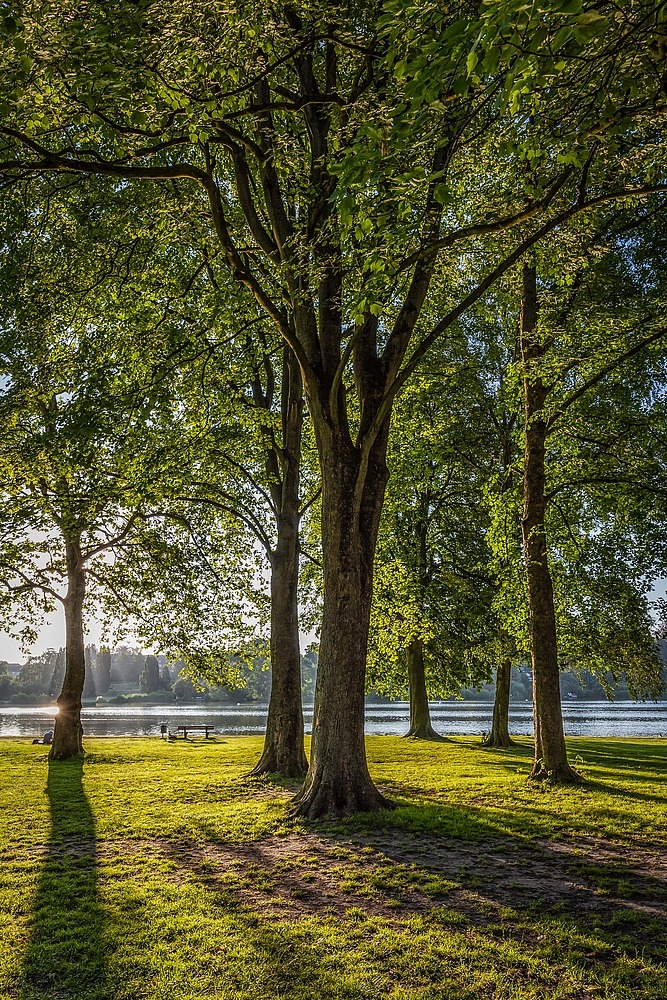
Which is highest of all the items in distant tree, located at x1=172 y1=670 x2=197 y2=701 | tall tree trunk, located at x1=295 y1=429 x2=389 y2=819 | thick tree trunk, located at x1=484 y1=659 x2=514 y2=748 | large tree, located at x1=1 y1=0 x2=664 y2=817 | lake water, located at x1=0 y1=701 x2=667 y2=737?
large tree, located at x1=1 y1=0 x2=664 y2=817

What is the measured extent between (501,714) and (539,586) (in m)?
10.8

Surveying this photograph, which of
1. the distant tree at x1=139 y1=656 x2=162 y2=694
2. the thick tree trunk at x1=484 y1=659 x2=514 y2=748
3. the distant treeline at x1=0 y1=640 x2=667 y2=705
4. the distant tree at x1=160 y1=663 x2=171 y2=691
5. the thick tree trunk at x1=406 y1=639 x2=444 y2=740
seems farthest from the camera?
the distant tree at x1=160 y1=663 x2=171 y2=691

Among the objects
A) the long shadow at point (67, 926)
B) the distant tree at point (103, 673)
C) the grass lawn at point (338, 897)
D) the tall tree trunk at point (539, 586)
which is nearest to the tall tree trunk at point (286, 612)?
the grass lawn at point (338, 897)

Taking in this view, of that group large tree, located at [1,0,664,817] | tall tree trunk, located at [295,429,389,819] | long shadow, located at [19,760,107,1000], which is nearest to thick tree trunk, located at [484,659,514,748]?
tall tree trunk, located at [295,429,389,819]

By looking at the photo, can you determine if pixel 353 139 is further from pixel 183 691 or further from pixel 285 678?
pixel 183 691

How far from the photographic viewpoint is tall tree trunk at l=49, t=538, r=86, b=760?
1853cm

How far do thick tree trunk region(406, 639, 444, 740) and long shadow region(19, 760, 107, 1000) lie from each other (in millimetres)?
16169

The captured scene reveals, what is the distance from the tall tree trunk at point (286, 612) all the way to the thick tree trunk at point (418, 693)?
10.2 metres

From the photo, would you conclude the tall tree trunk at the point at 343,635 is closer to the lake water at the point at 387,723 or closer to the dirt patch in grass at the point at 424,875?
the dirt patch in grass at the point at 424,875

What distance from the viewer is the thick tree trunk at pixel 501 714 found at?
71.8ft

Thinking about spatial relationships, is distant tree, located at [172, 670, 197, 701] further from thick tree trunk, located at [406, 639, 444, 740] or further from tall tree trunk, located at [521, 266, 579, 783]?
tall tree trunk, located at [521, 266, 579, 783]

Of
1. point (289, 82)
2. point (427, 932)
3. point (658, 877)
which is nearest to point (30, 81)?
point (289, 82)

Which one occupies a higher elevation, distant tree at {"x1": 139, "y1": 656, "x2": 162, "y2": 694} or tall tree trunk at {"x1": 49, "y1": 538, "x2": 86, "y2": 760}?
tall tree trunk at {"x1": 49, "y1": 538, "x2": 86, "y2": 760}

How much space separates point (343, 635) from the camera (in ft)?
30.8
